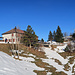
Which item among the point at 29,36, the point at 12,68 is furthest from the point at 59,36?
the point at 12,68

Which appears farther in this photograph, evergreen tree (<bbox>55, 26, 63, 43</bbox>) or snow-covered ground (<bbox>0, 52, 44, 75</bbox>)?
evergreen tree (<bbox>55, 26, 63, 43</bbox>)

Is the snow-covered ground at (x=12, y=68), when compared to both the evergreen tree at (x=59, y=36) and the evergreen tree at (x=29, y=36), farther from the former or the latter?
the evergreen tree at (x=59, y=36)

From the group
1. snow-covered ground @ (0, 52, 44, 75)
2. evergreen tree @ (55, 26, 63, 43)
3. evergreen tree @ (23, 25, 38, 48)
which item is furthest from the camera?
evergreen tree @ (55, 26, 63, 43)

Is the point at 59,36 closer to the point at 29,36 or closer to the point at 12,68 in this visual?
the point at 29,36

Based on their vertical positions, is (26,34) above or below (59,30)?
below

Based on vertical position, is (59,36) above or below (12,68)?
above

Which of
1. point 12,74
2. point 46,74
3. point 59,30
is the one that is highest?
point 59,30

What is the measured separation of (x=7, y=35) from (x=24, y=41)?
12.3m

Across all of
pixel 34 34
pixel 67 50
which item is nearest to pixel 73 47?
pixel 67 50

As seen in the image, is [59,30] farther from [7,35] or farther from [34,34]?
[7,35]

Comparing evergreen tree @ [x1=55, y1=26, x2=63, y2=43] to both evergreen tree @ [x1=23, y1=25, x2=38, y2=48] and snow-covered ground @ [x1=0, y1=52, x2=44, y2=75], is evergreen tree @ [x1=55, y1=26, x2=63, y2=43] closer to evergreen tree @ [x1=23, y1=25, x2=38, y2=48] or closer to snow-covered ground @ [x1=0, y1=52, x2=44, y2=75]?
evergreen tree @ [x1=23, y1=25, x2=38, y2=48]

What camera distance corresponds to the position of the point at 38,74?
32.0 ft

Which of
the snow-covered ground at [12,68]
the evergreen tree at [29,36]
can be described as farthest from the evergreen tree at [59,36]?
the snow-covered ground at [12,68]

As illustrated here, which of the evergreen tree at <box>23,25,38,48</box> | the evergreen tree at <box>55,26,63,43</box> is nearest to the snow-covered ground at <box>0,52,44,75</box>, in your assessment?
the evergreen tree at <box>23,25,38,48</box>
